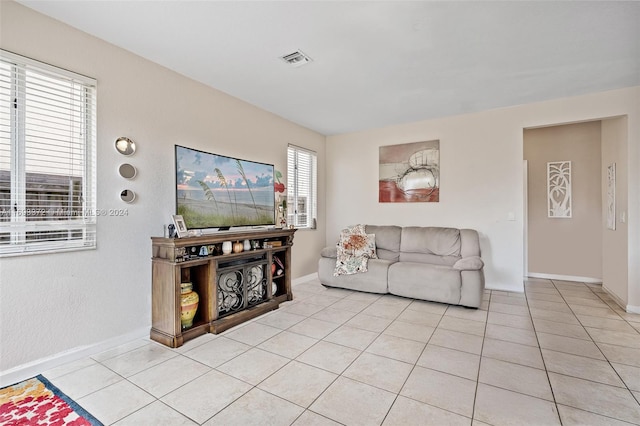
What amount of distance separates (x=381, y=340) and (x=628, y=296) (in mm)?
3098

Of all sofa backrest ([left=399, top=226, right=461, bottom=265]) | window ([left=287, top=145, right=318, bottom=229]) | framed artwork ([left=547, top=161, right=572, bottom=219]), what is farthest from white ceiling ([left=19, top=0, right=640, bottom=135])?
sofa backrest ([left=399, top=226, right=461, bottom=265])

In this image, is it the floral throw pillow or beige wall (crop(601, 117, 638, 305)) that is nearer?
beige wall (crop(601, 117, 638, 305))

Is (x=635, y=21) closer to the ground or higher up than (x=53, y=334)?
higher up

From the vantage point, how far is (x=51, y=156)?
2219 mm

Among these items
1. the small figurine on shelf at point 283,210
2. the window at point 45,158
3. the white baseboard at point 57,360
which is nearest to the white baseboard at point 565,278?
the small figurine on shelf at point 283,210

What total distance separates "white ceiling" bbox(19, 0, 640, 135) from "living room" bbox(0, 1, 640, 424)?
0.73 feet

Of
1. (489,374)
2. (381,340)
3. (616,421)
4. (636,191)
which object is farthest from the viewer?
(636,191)

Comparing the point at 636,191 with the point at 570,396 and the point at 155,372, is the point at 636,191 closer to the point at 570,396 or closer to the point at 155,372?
the point at 570,396

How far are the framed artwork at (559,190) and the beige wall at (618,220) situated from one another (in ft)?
1.99

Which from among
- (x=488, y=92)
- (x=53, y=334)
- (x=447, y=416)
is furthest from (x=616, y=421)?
(x=53, y=334)

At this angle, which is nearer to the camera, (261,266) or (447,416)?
(447,416)

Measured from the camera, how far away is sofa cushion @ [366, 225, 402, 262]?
462 centimetres

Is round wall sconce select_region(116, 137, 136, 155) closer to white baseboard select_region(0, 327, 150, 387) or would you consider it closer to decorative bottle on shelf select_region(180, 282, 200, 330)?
decorative bottle on shelf select_region(180, 282, 200, 330)

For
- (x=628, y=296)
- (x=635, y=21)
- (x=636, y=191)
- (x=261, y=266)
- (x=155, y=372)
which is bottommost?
A: (x=155, y=372)
